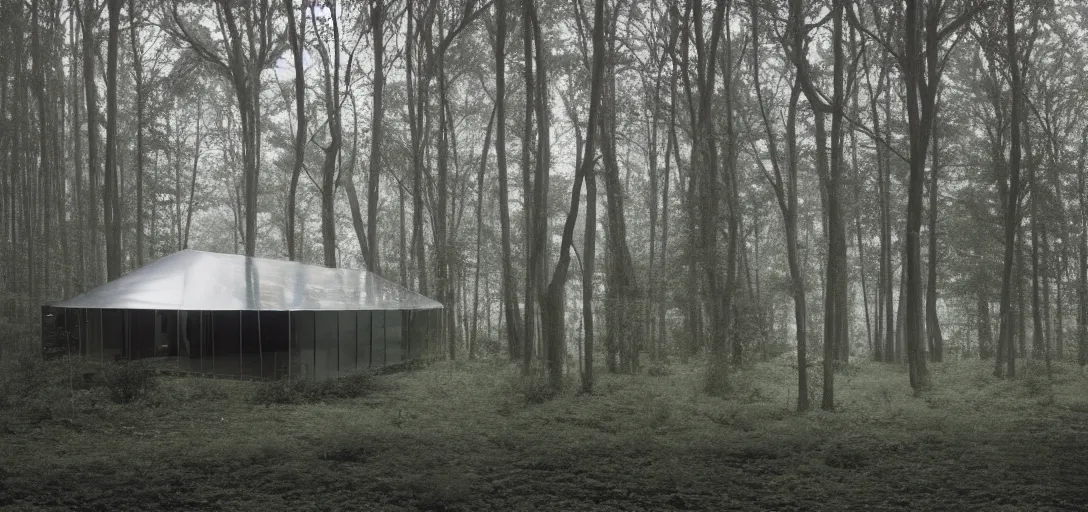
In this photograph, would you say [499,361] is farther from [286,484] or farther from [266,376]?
[286,484]

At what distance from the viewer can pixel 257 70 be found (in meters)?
19.9

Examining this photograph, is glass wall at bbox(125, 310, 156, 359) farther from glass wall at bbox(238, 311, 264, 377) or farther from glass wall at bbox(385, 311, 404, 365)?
glass wall at bbox(385, 311, 404, 365)

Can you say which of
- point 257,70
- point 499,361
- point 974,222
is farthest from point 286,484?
point 974,222

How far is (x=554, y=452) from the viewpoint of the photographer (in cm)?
773

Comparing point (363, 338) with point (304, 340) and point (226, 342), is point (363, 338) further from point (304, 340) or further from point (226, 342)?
point (226, 342)

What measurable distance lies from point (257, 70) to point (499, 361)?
1058 cm

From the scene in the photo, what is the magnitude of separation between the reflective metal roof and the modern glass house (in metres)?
0.02

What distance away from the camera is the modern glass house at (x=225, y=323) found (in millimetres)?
12914

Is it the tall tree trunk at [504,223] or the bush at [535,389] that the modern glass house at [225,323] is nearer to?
the tall tree trunk at [504,223]

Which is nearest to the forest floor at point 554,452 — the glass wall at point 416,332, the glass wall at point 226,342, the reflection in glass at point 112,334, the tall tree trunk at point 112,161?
the glass wall at point 226,342

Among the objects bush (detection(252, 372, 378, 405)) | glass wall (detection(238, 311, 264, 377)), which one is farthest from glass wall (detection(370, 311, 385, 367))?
glass wall (detection(238, 311, 264, 377))

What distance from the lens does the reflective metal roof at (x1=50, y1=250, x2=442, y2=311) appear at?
13555 millimetres

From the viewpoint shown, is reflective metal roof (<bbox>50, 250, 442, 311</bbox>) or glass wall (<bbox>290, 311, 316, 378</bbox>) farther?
reflective metal roof (<bbox>50, 250, 442, 311</bbox>)

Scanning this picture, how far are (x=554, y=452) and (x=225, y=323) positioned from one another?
26.1 ft
